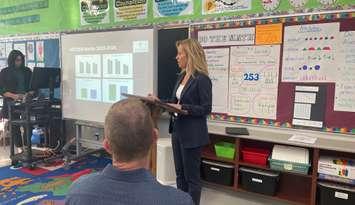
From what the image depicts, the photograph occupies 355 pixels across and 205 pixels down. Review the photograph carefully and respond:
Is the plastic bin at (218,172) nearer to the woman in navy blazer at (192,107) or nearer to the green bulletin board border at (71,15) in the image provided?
the woman in navy blazer at (192,107)

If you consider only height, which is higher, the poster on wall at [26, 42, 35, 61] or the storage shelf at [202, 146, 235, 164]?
the poster on wall at [26, 42, 35, 61]

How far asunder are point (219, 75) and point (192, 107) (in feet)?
3.63

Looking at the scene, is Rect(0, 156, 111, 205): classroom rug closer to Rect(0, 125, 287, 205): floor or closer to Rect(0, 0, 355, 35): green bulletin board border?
Rect(0, 125, 287, 205): floor

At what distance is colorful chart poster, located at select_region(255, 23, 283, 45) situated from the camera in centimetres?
301

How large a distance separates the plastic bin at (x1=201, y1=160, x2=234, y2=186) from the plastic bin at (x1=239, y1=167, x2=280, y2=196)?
132 mm

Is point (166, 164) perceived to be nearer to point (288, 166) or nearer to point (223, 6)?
point (288, 166)

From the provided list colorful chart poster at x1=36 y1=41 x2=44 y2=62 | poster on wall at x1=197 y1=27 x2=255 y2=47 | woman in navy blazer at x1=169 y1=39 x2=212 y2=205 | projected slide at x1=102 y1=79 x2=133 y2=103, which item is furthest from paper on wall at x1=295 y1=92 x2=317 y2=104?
colorful chart poster at x1=36 y1=41 x2=44 y2=62

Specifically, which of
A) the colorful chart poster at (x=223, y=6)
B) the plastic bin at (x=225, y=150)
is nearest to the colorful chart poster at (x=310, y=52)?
the colorful chart poster at (x=223, y=6)

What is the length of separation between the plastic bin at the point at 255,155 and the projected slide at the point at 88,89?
2.04 m

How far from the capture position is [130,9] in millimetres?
4094

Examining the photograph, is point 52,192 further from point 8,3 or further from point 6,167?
point 8,3

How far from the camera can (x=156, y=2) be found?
3.83 metres

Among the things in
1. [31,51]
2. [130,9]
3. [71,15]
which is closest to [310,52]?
[130,9]

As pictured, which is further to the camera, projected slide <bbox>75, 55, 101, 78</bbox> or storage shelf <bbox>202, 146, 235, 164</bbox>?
projected slide <bbox>75, 55, 101, 78</bbox>
